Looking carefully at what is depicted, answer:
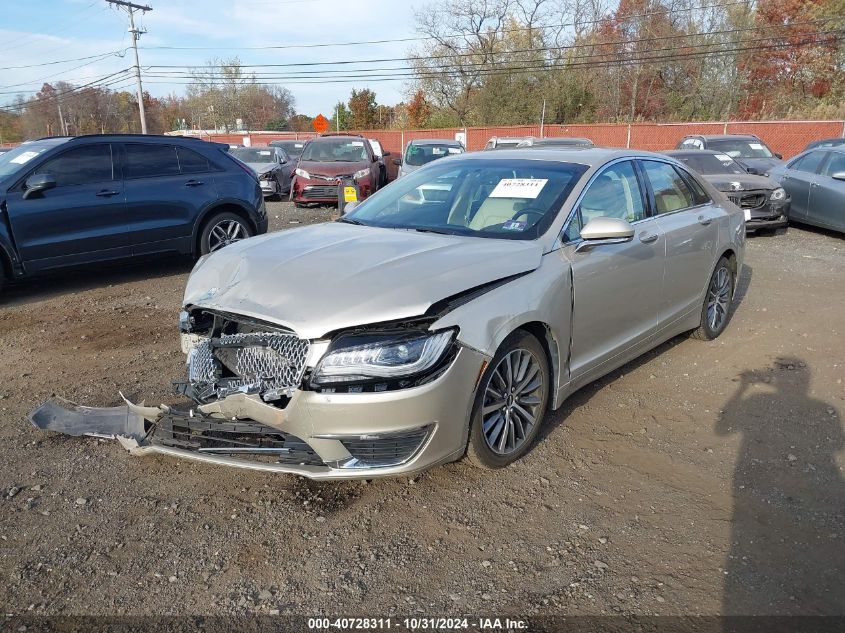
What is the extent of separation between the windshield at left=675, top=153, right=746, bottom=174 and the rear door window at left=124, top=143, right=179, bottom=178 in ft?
28.5

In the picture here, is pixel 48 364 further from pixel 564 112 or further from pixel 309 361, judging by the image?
pixel 564 112

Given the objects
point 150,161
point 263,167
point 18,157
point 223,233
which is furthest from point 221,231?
point 263,167

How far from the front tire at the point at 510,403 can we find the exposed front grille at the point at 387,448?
35 centimetres

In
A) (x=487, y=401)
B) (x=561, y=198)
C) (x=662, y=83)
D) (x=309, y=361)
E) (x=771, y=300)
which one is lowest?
(x=771, y=300)

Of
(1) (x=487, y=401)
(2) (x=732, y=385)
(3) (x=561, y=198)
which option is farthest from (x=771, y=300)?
(1) (x=487, y=401)

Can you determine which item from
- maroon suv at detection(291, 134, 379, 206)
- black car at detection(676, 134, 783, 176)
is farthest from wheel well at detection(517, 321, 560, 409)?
black car at detection(676, 134, 783, 176)

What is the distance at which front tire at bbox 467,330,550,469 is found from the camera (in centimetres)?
321

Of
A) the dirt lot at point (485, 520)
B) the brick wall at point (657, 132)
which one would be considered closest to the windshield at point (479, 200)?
the dirt lot at point (485, 520)

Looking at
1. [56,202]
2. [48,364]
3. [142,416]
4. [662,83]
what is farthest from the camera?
[662,83]

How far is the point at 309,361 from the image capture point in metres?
2.84

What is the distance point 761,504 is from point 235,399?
8.55 ft

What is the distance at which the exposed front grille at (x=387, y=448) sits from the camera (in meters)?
2.89

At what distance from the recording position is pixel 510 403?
11.2ft

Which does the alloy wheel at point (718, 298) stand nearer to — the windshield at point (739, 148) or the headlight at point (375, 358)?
the headlight at point (375, 358)
